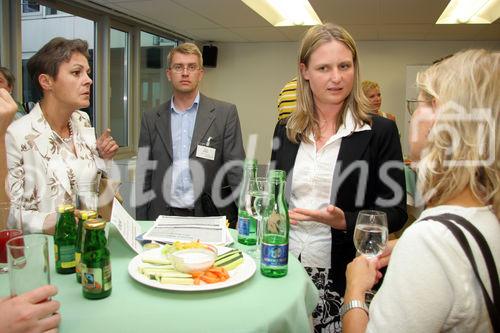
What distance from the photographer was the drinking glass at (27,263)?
923 mm

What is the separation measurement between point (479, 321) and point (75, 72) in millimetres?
2131

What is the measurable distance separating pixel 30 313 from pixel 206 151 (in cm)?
202

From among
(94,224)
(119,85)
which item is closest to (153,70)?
(119,85)

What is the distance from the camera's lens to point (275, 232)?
49.8 inches

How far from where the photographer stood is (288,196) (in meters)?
1.75

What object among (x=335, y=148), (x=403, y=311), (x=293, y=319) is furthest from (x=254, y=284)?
(x=335, y=148)

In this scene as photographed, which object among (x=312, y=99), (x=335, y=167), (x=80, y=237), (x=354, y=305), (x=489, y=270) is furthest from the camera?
(x=312, y=99)

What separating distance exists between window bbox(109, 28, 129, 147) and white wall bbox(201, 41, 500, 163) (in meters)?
2.09

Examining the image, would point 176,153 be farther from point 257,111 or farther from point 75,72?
point 257,111

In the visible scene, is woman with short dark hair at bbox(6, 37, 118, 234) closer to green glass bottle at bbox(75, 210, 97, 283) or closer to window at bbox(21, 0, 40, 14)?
green glass bottle at bbox(75, 210, 97, 283)

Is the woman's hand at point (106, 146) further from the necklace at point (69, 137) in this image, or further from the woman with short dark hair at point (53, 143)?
A: the necklace at point (69, 137)

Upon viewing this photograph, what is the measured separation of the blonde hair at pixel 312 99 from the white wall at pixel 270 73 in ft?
17.4

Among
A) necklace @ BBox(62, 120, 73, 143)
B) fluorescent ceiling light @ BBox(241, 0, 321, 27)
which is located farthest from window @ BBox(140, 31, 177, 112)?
necklace @ BBox(62, 120, 73, 143)

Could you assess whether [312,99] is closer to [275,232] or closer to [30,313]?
[275,232]
